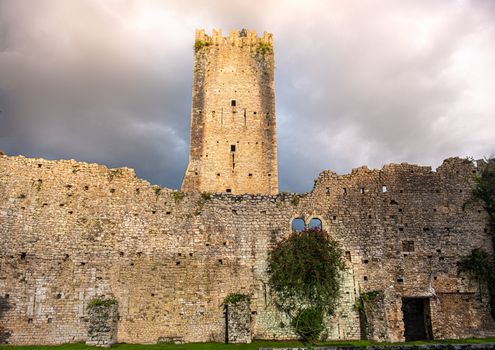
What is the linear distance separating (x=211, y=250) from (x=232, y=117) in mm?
13991

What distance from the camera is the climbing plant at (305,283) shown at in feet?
64.8

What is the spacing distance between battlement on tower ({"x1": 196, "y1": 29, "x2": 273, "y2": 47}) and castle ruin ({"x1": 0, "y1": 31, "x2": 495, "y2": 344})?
1692 cm

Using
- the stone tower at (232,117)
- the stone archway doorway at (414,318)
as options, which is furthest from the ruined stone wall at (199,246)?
the stone tower at (232,117)

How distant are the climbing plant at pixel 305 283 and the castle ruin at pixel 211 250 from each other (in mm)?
529

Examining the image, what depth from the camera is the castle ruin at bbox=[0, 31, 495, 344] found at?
735 inches

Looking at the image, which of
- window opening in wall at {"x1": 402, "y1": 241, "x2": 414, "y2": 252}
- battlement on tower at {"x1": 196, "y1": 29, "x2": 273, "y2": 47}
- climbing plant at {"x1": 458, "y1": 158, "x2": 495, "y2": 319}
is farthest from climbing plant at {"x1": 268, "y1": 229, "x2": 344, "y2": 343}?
battlement on tower at {"x1": 196, "y1": 29, "x2": 273, "y2": 47}

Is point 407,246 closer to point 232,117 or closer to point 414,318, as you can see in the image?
point 414,318

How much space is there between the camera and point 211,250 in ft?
67.5

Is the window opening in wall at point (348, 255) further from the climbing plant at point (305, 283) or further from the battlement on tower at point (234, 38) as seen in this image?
the battlement on tower at point (234, 38)

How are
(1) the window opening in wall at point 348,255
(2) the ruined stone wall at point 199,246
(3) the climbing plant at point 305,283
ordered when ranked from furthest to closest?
1. (1) the window opening in wall at point 348,255
2. (3) the climbing plant at point 305,283
3. (2) the ruined stone wall at point 199,246

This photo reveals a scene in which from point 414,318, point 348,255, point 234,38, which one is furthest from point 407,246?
point 234,38

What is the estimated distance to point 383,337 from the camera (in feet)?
62.4

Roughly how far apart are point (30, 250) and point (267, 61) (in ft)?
74.8

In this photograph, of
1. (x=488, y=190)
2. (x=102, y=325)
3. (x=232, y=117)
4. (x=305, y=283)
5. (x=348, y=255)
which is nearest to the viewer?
(x=102, y=325)
